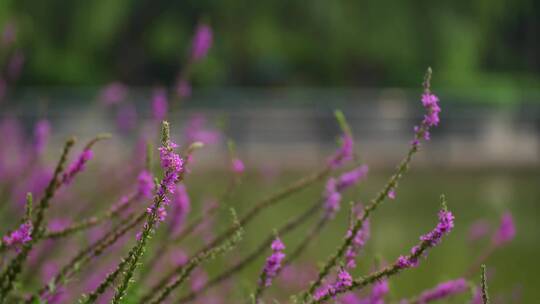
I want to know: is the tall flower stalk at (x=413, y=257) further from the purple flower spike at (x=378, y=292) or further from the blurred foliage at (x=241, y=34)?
the blurred foliage at (x=241, y=34)

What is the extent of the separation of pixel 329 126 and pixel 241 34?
356cm

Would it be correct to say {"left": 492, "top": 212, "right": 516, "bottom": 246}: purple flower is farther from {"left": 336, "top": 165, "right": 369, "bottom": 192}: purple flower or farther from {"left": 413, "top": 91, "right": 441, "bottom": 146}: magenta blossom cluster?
{"left": 413, "top": 91, "right": 441, "bottom": 146}: magenta blossom cluster

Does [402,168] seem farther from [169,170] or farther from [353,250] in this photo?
[169,170]

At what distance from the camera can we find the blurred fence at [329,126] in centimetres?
1802

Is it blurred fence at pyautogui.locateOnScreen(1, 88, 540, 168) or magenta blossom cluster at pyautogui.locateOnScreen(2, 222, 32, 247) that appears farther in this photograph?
blurred fence at pyautogui.locateOnScreen(1, 88, 540, 168)

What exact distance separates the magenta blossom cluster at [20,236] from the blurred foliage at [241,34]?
15718mm

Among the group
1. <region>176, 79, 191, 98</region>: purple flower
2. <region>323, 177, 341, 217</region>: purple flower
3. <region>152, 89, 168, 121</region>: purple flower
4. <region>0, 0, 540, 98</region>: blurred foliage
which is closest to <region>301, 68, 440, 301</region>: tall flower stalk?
<region>323, 177, 341, 217</region>: purple flower

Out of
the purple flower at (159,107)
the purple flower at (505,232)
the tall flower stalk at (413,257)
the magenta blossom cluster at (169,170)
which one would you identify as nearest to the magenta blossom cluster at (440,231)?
the tall flower stalk at (413,257)

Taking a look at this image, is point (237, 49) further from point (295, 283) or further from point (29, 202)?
point (29, 202)

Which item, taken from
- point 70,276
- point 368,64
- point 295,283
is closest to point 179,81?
point 70,276

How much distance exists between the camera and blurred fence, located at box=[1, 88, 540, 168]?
18.0 m

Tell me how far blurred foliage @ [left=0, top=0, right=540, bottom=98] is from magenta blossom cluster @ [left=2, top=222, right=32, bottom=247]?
15718mm

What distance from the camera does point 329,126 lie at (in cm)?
1902

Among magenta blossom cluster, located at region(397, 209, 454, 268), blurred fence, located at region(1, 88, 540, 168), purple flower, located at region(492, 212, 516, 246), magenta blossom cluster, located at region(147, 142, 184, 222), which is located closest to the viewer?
magenta blossom cluster, located at region(147, 142, 184, 222)
